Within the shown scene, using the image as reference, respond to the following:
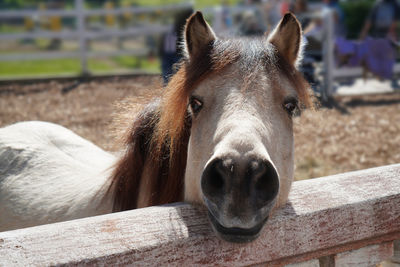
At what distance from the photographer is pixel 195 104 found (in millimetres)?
2057

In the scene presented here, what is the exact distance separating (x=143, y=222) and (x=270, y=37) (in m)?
1.19

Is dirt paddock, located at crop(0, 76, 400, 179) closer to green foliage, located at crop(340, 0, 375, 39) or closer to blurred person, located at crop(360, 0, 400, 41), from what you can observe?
blurred person, located at crop(360, 0, 400, 41)

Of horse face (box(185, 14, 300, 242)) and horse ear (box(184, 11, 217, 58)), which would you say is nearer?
horse face (box(185, 14, 300, 242))

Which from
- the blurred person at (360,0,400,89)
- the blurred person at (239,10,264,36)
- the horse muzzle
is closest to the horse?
the horse muzzle

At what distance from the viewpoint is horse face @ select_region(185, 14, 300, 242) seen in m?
1.53

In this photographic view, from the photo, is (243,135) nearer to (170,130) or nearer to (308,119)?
(170,130)

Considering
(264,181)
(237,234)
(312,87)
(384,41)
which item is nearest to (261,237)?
(237,234)

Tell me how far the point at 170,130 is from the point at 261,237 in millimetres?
813

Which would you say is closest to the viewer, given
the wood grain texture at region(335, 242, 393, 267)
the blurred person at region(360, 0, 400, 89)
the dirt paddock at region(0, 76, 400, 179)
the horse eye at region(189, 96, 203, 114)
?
the wood grain texture at region(335, 242, 393, 267)

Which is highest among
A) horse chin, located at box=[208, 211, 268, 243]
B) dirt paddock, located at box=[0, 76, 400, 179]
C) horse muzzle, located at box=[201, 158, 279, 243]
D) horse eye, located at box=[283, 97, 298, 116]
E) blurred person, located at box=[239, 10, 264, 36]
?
blurred person, located at box=[239, 10, 264, 36]

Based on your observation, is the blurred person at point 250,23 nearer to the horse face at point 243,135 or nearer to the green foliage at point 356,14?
the horse face at point 243,135

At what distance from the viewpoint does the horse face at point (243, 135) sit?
1.53 meters

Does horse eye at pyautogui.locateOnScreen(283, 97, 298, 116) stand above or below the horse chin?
above

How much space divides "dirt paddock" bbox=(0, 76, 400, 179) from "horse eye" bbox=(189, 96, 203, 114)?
2095mm
